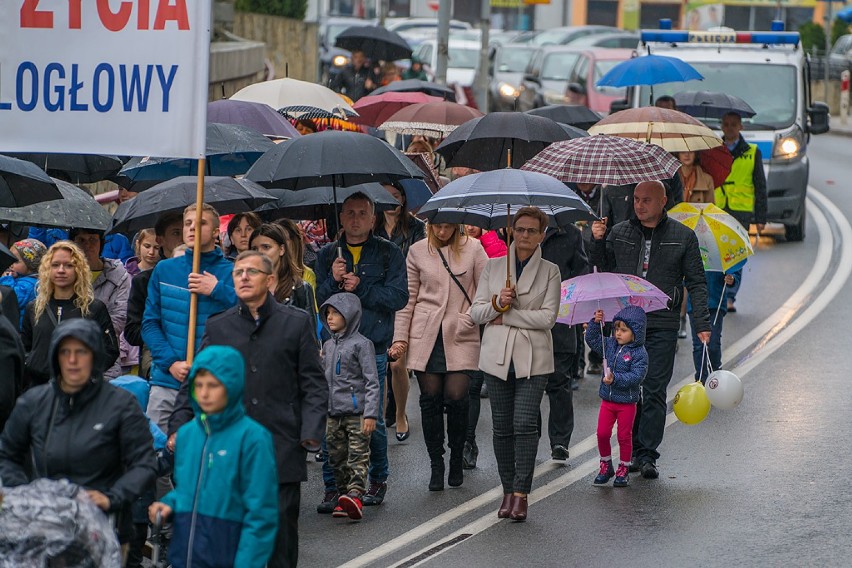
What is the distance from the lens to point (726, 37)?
21.2m

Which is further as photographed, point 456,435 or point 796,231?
point 796,231

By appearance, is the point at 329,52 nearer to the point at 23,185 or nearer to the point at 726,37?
the point at 726,37

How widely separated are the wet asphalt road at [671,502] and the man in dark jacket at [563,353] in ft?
0.59

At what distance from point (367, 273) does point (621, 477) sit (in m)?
2.04

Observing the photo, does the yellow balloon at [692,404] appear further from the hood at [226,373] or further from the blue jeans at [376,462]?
the hood at [226,373]

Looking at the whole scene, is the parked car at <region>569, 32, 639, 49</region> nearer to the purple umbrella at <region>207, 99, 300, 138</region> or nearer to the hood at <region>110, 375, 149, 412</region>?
the purple umbrella at <region>207, 99, 300, 138</region>

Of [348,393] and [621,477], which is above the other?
[348,393]

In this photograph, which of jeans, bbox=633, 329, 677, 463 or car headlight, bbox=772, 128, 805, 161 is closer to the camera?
jeans, bbox=633, 329, 677, 463

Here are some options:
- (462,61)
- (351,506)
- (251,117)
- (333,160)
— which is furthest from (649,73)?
(462,61)

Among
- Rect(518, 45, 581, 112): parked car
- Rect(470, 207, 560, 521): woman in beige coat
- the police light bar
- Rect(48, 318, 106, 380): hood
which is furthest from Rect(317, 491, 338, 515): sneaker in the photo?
Rect(518, 45, 581, 112): parked car

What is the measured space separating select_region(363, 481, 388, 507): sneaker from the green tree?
24247mm

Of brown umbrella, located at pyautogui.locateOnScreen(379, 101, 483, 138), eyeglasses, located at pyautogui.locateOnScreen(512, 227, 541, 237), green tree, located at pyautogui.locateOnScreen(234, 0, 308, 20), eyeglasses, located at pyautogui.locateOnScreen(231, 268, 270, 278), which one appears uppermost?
green tree, located at pyautogui.locateOnScreen(234, 0, 308, 20)

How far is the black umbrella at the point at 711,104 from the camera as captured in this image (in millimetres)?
16781

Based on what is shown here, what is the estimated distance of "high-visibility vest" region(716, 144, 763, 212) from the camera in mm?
16109
